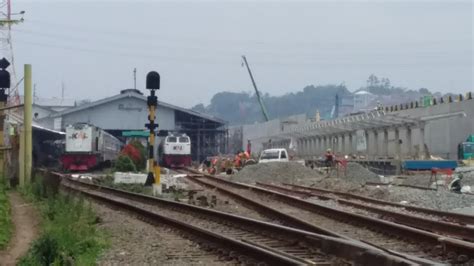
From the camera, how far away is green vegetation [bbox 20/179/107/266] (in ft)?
29.9

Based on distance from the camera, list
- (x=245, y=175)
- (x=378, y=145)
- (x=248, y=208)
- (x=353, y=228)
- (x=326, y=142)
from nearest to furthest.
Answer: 1. (x=353, y=228)
2. (x=248, y=208)
3. (x=245, y=175)
4. (x=378, y=145)
5. (x=326, y=142)

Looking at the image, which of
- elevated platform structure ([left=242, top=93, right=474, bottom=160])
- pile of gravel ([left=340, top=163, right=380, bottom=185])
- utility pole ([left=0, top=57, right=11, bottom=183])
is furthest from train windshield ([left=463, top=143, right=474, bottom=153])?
utility pole ([left=0, top=57, right=11, bottom=183])

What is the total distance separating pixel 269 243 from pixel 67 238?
3.27 metres

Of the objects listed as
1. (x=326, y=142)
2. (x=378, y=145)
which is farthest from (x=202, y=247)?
(x=326, y=142)

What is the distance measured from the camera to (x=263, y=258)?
893cm

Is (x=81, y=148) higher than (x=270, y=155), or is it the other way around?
(x=81, y=148)

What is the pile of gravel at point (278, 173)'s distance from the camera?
112 ft

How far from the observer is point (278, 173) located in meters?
35.0

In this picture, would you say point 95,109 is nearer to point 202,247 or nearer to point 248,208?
point 248,208

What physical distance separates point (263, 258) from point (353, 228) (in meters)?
4.99

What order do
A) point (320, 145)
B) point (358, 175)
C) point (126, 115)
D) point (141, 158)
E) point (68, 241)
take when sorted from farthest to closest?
point (126, 115), point (320, 145), point (141, 158), point (358, 175), point (68, 241)

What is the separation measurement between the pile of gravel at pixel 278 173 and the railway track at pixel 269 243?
689 inches

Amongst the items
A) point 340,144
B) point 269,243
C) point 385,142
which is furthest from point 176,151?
point 269,243

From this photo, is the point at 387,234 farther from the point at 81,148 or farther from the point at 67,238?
the point at 81,148
